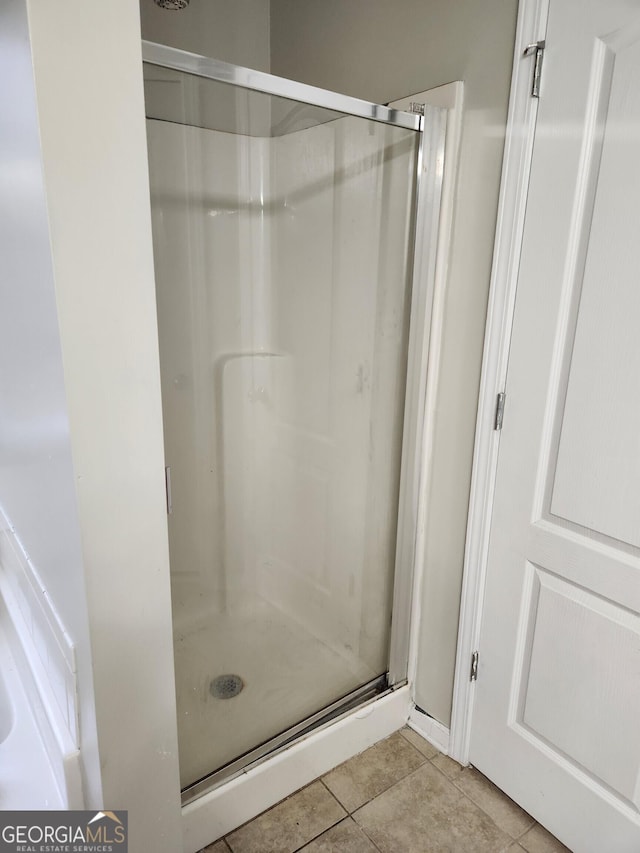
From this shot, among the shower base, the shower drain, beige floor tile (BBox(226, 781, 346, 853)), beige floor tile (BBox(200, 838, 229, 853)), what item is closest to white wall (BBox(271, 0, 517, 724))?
the shower base

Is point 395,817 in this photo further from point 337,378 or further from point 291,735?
point 337,378

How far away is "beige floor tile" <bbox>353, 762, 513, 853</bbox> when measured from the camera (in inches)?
55.0

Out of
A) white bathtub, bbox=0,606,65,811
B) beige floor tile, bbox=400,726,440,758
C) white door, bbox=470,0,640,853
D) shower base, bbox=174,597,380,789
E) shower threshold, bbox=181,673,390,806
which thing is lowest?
beige floor tile, bbox=400,726,440,758

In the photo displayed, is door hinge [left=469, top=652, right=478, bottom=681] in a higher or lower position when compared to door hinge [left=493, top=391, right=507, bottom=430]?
lower

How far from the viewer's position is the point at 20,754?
1143mm

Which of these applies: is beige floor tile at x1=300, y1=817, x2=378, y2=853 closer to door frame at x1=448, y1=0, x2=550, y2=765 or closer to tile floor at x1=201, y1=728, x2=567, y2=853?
tile floor at x1=201, y1=728, x2=567, y2=853

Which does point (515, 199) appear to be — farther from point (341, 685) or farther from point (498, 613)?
point (341, 685)

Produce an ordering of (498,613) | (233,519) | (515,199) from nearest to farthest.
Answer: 1. (515,199)
2. (498,613)
3. (233,519)

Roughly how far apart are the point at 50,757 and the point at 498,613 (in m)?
1.12

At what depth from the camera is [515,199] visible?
4.18ft

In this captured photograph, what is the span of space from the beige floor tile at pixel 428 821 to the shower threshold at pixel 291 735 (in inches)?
9.5

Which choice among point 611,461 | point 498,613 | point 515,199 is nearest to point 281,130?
point 515,199

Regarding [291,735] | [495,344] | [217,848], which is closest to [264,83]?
[495,344]

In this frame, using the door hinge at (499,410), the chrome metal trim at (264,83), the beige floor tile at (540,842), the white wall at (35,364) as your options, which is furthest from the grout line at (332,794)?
the chrome metal trim at (264,83)
